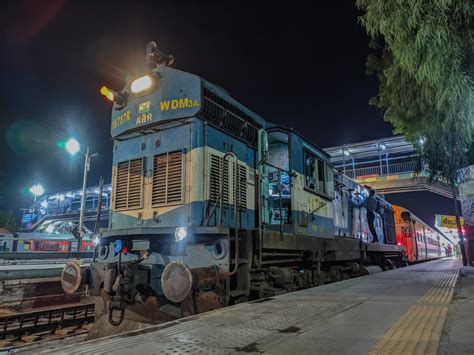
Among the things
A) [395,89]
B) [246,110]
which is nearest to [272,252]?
[246,110]

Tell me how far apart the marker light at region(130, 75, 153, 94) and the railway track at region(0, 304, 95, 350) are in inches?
199

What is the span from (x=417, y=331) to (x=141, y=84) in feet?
17.9

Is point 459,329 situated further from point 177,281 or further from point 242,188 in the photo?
point 242,188

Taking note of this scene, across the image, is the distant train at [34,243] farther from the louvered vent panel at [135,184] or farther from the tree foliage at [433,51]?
the tree foliage at [433,51]

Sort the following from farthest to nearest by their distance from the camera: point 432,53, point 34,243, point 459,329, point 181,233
Result: 1. point 34,243
2. point 432,53
3. point 181,233
4. point 459,329

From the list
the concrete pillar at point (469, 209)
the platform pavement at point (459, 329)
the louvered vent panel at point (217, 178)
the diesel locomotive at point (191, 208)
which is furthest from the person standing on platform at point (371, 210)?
the louvered vent panel at point (217, 178)

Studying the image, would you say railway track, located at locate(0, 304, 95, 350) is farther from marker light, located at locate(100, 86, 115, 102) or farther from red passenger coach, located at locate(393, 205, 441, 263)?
red passenger coach, located at locate(393, 205, 441, 263)

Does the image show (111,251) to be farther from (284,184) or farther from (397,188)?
(397,188)

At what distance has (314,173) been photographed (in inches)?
323

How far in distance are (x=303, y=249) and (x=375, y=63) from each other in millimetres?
4558

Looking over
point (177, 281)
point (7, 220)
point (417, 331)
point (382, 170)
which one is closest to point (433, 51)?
point (417, 331)

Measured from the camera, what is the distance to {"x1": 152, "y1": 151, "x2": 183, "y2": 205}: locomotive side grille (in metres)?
5.75

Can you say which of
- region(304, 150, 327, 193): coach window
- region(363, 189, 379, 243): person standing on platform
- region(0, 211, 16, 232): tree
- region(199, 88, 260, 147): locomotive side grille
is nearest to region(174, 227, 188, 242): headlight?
region(199, 88, 260, 147): locomotive side grille

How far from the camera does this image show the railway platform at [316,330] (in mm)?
2736
